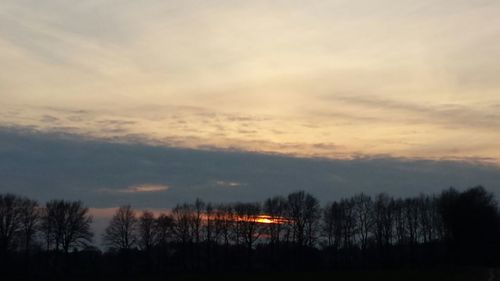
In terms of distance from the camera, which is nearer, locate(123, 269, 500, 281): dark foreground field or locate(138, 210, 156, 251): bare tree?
locate(123, 269, 500, 281): dark foreground field

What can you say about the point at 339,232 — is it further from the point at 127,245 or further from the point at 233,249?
the point at 127,245

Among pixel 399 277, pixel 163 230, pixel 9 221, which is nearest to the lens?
pixel 399 277

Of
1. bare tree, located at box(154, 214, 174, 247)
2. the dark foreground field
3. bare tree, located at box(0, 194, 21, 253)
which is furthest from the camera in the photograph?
bare tree, located at box(154, 214, 174, 247)

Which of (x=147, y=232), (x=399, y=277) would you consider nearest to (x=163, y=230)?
(x=147, y=232)

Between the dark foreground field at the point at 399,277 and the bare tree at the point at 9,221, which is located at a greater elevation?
the bare tree at the point at 9,221

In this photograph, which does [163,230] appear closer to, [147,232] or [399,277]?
[147,232]

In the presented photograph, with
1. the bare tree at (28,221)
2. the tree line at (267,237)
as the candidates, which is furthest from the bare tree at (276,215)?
the bare tree at (28,221)

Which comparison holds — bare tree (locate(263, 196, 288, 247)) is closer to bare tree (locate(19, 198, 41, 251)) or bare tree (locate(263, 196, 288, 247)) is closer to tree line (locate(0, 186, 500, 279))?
tree line (locate(0, 186, 500, 279))

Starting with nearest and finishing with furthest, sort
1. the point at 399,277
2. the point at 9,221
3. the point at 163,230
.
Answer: the point at 399,277 < the point at 9,221 < the point at 163,230

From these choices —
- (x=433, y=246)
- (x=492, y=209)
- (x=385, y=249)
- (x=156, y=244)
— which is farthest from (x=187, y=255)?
(x=492, y=209)

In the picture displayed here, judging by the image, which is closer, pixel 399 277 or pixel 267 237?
pixel 399 277

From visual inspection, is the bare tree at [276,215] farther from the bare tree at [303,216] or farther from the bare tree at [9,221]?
the bare tree at [9,221]

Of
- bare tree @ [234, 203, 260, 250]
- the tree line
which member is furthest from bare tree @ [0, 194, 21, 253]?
bare tree @ [234, 203, 260, 250]

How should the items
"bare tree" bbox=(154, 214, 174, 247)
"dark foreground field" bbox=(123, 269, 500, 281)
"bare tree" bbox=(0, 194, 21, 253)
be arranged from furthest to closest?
"bare tree" bbox=(154, 214, 174, 247)
"bare tree" bbox=(0, 194, 21, 253)
"dark foreground field" bbox=(123, 269, 500, 281)
